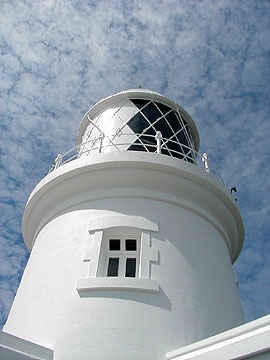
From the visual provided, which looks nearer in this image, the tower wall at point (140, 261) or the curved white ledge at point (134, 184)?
the tower wall at point (140, 261)

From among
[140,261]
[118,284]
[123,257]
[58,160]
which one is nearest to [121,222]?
[123,257]

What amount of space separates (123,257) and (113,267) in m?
0.23

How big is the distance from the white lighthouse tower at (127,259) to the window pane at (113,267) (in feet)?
0.05

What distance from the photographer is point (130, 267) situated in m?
5.89

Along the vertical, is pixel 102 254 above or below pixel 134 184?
below

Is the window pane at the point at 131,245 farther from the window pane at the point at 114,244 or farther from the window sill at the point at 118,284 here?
the window sill at the point at 118,284

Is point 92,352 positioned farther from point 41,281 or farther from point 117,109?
point 117,109

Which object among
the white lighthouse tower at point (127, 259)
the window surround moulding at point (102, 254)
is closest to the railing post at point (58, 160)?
the white lighthouse tower at point (127, 259)

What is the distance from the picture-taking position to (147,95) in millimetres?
9039

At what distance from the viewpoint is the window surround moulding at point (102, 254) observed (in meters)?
5.32

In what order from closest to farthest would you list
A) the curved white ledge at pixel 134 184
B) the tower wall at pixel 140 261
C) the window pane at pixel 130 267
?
the tower wall at pixel 140 261
the window pane at pixel 130 267
the curved white ledge at pixel 134 184

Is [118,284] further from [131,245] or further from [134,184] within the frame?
[134,184]

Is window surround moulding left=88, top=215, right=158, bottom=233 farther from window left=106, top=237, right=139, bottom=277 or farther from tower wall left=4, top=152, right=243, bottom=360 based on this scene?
window left=106, top=237, right=139, bottom=277

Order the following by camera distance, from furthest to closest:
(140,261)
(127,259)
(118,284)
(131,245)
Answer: (131,245) → (127,259) → (140,261) → (118,284)
